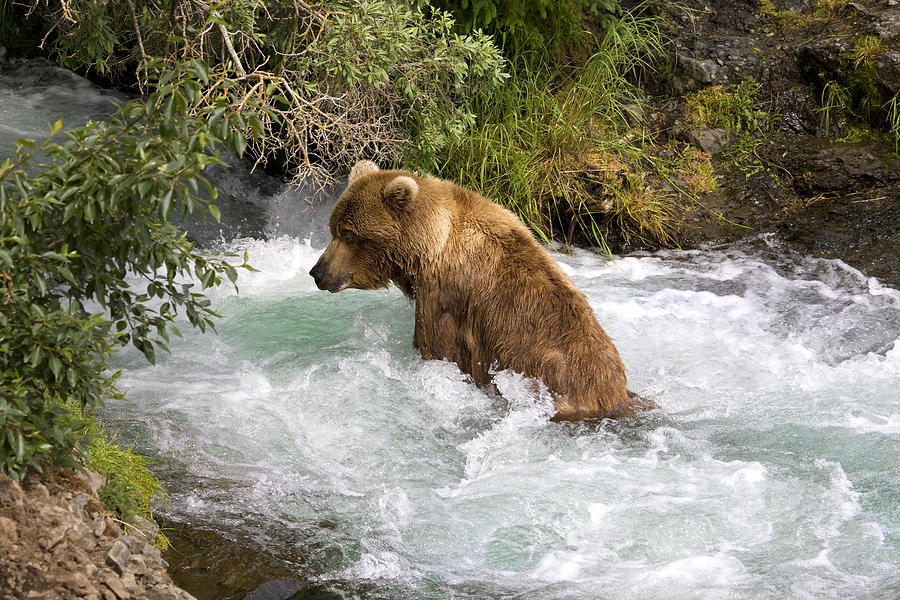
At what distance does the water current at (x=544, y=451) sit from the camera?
384 centimetres

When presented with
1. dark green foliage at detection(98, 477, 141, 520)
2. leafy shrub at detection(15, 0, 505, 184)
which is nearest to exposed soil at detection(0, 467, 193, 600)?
dark green foliage at detection(98, 477, 141, 520)

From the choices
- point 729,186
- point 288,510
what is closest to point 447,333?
point 288,510

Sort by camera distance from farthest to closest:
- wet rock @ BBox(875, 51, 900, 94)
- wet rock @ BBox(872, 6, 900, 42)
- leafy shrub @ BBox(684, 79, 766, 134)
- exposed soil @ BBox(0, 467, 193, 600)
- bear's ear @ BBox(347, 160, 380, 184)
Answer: leafy shrub @ BBox(684, 79, 766, 134) < wet rock @ BBox(872, 6, 900, 42) < wet rock @ BBox(875, 51, 900, 94) < bear's ear @ BBox(347, 160, 380, 184) < exposed soil @ BBox(0, 467, 193, 600)

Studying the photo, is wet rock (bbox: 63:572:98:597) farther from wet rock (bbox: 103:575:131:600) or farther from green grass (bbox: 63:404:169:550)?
green grass (bbox: 63:404:169:550)

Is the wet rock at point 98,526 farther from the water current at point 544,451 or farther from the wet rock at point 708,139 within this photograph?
the wet rock at point 708,139

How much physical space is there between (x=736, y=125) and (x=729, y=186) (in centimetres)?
92

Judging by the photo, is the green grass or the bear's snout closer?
the green grass

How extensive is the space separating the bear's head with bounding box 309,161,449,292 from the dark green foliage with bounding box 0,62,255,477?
1.99 metres

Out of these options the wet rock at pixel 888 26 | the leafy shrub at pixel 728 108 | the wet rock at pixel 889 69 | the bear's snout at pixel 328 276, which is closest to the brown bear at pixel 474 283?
the bear's snout at pixel 328 276

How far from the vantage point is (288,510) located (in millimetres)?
4121

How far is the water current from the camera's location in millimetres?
3842

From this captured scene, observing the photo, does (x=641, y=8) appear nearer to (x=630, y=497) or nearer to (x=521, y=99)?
(x=521, y=99)

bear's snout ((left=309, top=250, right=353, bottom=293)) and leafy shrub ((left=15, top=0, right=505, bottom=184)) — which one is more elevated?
leafy shrub ((left=15, top=0, right=505, bottom=184))

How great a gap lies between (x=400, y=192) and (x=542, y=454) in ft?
5.58
